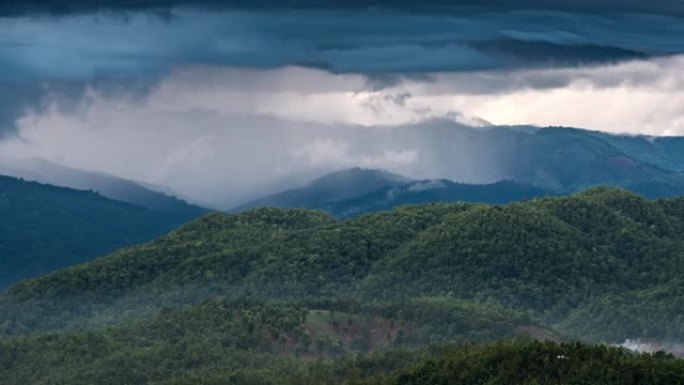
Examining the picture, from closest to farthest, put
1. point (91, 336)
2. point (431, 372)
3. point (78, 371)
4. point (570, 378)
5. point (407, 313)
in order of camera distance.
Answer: point (570, 378) → point (431, 372) → point (78, 371) → point (91, 336) → point (407, 313)

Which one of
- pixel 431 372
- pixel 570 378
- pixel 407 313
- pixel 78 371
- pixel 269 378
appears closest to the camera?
pixel 570 378

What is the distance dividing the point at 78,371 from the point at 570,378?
63.6 metres

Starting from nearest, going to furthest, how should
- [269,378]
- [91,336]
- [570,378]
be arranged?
[570,378] → [269,378] → [91,336]

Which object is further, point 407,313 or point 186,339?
point 407,313

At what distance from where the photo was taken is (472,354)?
12800cm

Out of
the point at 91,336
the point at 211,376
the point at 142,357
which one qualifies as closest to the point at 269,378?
the point at 211,376

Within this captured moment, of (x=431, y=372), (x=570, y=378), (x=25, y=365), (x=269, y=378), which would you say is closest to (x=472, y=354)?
(x=431, y=372)

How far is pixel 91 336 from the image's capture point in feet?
584

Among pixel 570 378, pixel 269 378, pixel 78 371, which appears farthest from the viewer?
pixel 78 371

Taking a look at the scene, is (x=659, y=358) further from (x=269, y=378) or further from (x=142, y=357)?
(x=142, y=357)

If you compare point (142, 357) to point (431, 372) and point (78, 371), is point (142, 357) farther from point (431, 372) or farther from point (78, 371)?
point (431, 372)

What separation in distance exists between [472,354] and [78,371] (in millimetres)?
52206

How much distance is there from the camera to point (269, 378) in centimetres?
15075

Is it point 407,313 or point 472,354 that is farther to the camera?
point 407,313
